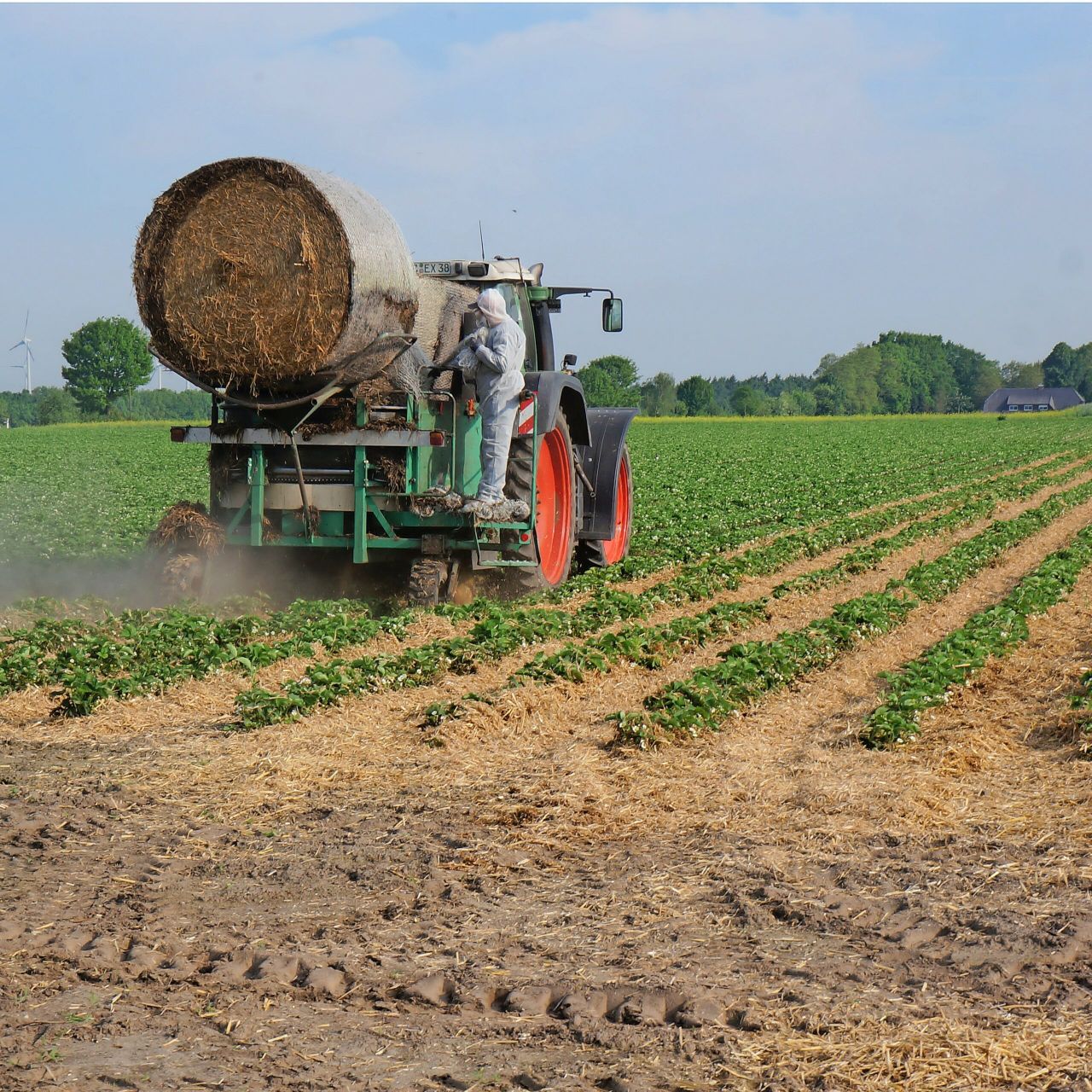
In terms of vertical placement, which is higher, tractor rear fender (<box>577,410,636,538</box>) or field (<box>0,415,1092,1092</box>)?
tractor rear fender (<box>577,410,636,538</box>)

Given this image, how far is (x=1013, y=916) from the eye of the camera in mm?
4695

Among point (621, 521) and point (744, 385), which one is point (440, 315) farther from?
point (744, 385)

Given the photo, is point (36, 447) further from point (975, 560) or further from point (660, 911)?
point (660, 911)

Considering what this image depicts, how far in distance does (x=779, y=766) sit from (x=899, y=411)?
A: 131 m

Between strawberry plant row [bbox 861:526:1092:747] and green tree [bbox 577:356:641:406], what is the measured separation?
70545 millimetres

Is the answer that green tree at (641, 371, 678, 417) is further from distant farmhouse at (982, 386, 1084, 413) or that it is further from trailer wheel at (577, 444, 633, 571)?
trailer wheel at (577, 444, 633, 571)

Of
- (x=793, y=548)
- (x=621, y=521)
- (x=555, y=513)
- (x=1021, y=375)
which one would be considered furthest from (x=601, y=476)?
(x=1021, y=375)

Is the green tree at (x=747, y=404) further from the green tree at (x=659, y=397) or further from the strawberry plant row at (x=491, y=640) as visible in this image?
the strawberry plant row at (x=491, y=640)

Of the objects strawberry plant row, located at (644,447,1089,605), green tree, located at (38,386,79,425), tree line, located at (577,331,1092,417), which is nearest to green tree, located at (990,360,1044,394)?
tree line, located at (577,331,1092,417)

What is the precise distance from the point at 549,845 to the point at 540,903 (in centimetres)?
68

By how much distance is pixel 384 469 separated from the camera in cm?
1025

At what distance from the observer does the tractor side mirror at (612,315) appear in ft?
41.7

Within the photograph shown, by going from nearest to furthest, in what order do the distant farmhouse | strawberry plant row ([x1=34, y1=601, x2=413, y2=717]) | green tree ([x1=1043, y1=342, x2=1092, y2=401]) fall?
strawberry plant row ([x1=34, y1=601, x2=413, y2=717])
the distant farmhouse
green tree ([x1=1043, y1=342, x2=1092, y2=401])

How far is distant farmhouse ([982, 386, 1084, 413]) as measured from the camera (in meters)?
134
